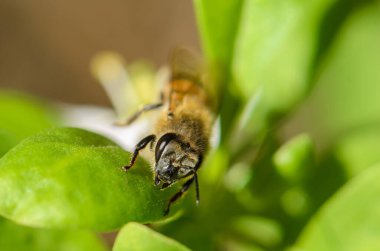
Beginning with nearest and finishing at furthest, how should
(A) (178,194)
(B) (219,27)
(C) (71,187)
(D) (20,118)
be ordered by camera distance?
(C) (71,187) → (A) (178,194) → (B) (219,27) → (D) (20,118)

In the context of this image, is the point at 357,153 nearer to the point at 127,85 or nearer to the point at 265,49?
the point at 265,49

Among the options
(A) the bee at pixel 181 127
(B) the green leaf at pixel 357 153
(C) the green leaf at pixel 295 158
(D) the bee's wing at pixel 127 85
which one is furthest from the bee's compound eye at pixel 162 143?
(D) the bee's wing at pixel 127 85

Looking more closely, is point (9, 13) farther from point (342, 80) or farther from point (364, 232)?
point (364, 232)

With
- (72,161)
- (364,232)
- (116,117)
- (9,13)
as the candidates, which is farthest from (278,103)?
(9,13)

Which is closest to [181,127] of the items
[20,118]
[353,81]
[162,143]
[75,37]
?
[162,143]

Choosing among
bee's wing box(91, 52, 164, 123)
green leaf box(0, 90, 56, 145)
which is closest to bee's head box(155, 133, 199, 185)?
green leaf box(0, 90, 56, 145)

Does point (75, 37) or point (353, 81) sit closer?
point (353, 81)

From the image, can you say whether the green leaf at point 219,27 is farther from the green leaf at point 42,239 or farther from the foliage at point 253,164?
the green leaf at point 42,239
